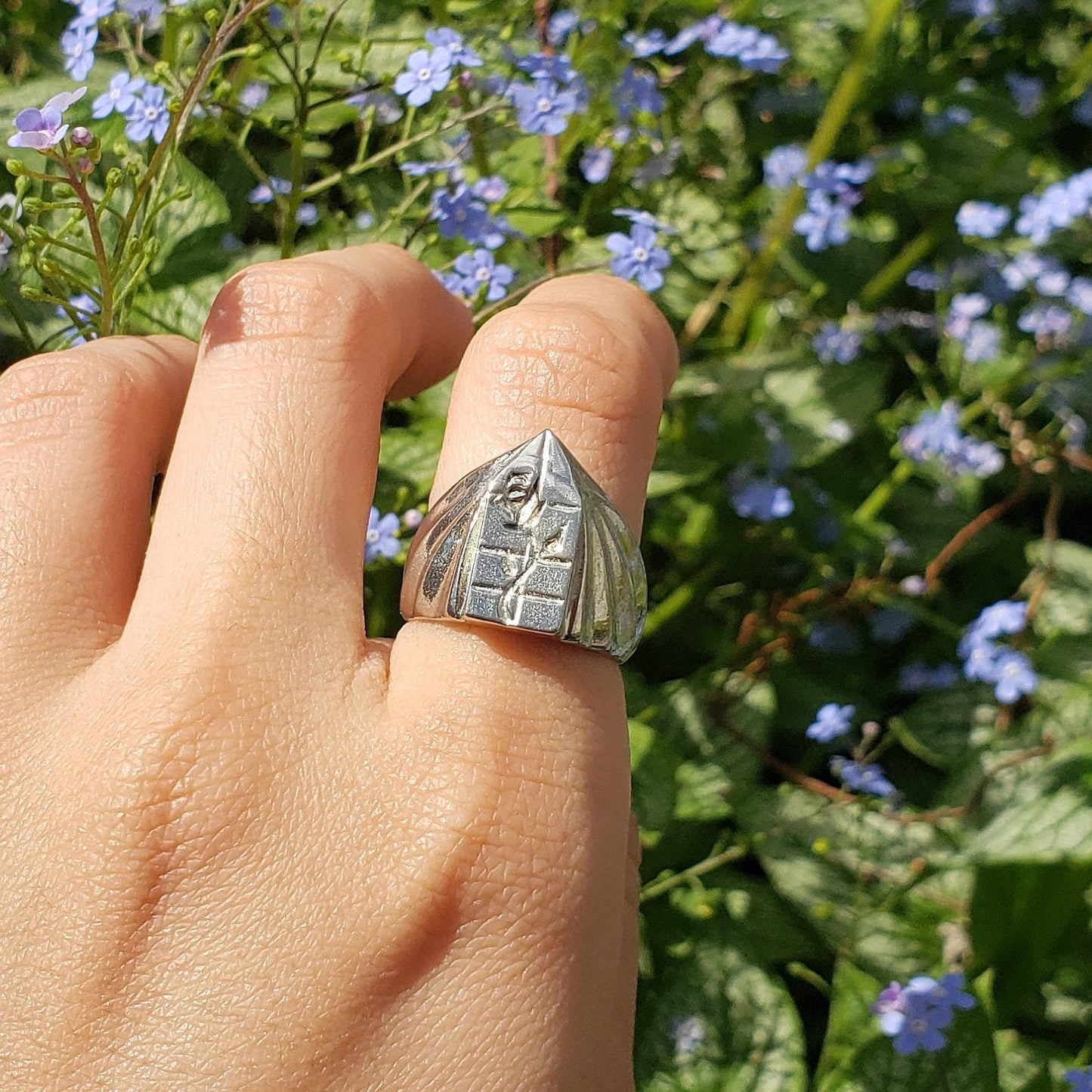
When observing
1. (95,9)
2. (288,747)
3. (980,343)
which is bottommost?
(980,343)

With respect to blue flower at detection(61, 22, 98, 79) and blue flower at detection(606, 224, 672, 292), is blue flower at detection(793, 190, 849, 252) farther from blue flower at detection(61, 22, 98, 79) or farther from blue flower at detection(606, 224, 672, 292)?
blue flower at detection(61, 22, 98, 79)

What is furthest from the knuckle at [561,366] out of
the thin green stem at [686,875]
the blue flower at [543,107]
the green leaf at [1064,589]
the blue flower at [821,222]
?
the green leaf at [1064,589]

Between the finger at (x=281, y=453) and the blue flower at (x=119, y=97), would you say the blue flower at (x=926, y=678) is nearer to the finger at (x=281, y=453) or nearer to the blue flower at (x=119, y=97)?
the finger at (x=281, y=453)

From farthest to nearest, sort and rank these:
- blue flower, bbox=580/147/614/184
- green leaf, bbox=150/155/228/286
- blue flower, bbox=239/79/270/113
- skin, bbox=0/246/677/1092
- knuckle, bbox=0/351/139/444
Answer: blue flower, bbox=580/147/614/184 → blue flower, bbox=239/79/270/113 → green leaf, bbox=150/155/228/286 → knuckle, bbox=0/351/139/444 → skin, bbox=0/246/677/1092

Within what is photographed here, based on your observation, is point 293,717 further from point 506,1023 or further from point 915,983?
point 915,983

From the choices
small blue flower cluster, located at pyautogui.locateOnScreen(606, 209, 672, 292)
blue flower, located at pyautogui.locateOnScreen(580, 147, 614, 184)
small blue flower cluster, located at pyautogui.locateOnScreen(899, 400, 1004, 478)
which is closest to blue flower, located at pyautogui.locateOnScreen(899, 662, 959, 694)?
small blue flower cluster, located at pyautogui.locateOnScreen(899, 400, 1004, 478)

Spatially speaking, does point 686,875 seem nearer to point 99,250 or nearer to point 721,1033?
point 721,1033

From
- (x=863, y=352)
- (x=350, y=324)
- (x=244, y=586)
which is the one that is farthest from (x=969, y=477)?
(x=244, y=586)

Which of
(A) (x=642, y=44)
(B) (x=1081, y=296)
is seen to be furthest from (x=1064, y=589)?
(A) (x=642, y=44)
